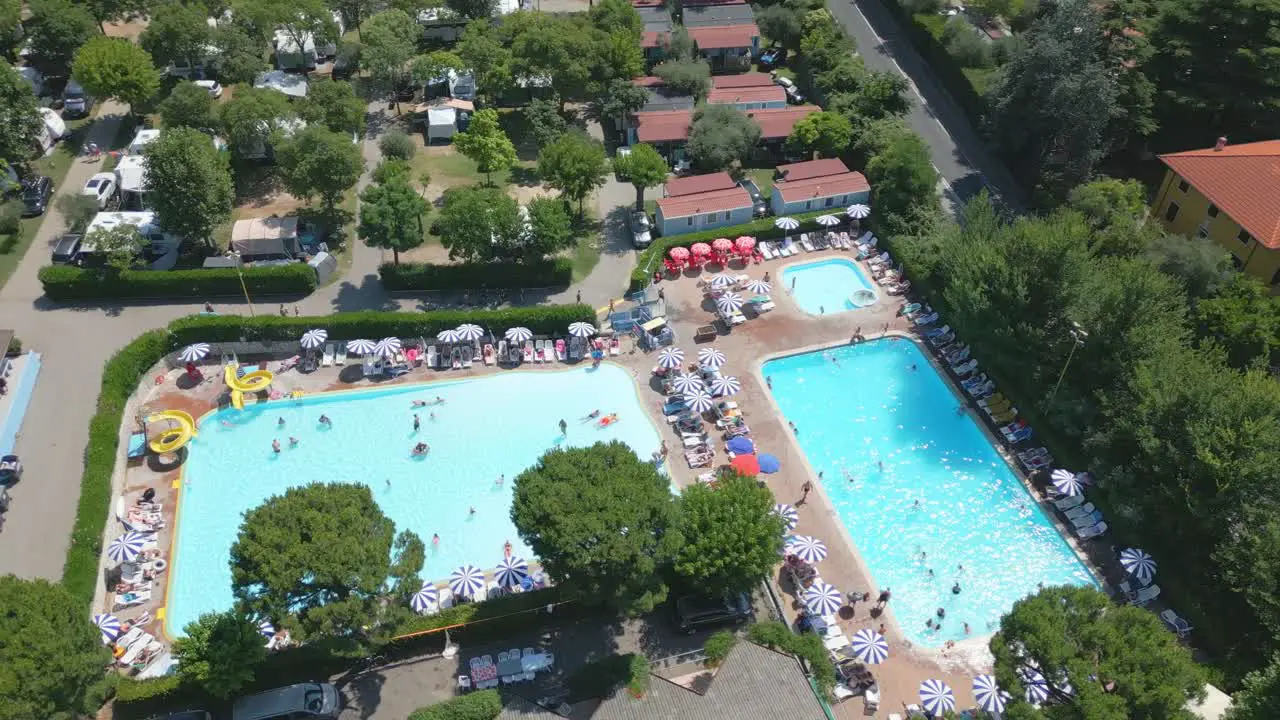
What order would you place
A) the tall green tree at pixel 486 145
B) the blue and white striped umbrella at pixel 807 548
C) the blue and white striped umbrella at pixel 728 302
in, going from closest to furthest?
the blue and white striped umbrella at pixel 807 548, the blue and white striped umbrella at pixel 728 302, the tall green tree at pixel 486 145

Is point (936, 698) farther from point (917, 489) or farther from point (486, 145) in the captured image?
point (486, 145)

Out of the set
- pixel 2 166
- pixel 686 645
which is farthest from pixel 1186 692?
pixel 2 166

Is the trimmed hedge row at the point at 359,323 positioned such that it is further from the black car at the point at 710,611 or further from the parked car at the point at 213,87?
the parked car at the point at 213,87

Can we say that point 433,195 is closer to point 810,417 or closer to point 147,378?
point 147,378

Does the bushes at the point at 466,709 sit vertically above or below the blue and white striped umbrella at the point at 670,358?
below

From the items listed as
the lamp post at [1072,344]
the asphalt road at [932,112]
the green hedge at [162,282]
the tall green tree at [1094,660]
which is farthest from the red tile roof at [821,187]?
the tall green tree at [1094,660]
